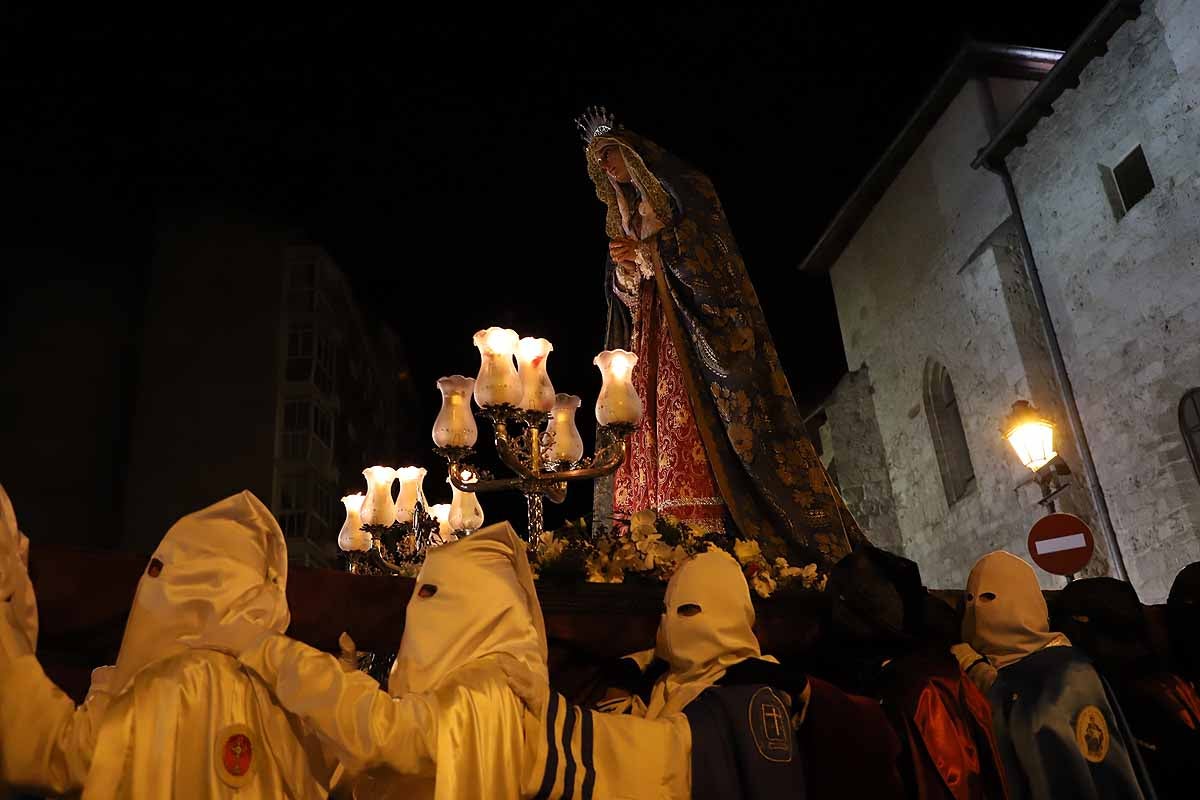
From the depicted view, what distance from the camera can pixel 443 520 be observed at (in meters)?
5.51

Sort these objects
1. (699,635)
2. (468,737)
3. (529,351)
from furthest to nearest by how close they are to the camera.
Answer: (529,351) → (699,635) → (468,737)

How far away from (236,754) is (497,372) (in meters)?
2.36

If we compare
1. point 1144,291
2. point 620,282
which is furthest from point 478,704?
point 1144,291

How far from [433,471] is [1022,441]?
33.3 ft

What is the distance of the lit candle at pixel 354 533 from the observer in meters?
5.03

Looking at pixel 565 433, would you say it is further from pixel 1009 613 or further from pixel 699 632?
pixel 1009 613

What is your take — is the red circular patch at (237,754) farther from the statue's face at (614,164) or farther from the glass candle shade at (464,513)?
the statue's face at (614,164)

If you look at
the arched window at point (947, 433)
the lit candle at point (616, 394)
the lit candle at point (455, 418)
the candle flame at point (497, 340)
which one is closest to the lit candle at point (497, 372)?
the candle flame at point (497, 340)

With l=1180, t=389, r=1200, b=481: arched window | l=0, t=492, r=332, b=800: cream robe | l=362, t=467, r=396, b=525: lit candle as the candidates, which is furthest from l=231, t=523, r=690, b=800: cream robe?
l=1180, t=389, r=1200, b=481: arched window

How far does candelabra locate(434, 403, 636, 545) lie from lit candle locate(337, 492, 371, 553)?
824mm

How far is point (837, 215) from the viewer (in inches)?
631

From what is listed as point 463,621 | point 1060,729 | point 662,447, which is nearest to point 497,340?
point 662,447

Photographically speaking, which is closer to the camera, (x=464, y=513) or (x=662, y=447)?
(x=662, y=447)

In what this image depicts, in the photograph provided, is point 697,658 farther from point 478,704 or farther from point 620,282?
point 620,282
